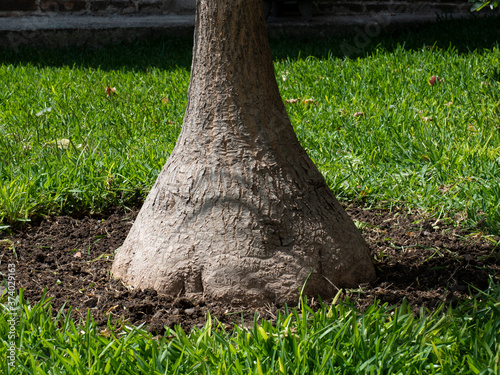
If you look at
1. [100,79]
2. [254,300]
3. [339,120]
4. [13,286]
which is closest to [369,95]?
[339,120]

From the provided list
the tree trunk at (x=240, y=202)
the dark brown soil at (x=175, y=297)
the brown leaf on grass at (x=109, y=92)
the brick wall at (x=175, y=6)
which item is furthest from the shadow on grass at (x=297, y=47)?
the tree trunk at (x=240, y=202)

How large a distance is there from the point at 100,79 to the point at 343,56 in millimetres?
2510

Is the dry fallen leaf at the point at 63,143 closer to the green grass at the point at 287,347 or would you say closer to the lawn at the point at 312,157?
the lawn at the point at 312,157

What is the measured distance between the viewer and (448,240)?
2457 millimetres

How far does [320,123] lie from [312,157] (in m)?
0.63

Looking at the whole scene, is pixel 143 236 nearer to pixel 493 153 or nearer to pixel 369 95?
pixel 493 153

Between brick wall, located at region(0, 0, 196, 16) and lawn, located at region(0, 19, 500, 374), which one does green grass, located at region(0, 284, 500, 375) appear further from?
brick wall, located at region(0, 0, 196, 16)

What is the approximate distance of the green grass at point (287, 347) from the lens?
1491 mm

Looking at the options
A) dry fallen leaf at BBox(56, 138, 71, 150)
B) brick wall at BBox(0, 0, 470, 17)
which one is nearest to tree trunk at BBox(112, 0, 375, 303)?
dry fallen leaf at BBox(56, 138, 71, 150)

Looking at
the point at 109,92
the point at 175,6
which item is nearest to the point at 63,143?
the point at 109,92

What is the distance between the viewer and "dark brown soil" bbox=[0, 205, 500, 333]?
196 centimetres

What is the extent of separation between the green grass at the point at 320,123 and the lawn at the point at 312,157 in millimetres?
14

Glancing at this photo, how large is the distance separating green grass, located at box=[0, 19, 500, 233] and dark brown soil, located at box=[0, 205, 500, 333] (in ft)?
0.44

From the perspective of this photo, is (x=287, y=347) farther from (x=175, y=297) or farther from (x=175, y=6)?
(x=175, y=6)
